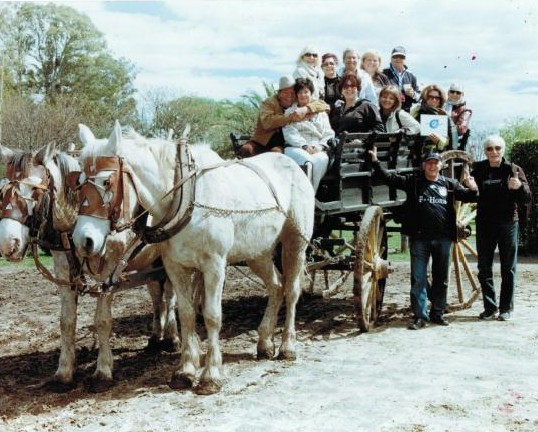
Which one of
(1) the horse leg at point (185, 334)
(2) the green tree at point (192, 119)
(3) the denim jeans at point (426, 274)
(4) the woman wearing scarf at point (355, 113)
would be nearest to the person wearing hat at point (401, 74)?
(4) the woman wearing scarf at point (355, 113)

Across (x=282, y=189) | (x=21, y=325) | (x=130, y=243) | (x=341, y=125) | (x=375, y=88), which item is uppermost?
(x=375, y=88)

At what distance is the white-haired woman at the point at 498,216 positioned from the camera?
290 inches

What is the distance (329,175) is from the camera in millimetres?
6871

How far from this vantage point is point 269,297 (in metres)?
6.25

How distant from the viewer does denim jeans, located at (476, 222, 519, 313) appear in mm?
7387

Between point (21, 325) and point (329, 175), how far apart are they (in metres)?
3.99

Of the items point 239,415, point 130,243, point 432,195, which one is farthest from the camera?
point 432,195

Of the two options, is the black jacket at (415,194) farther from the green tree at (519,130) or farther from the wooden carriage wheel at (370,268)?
the green tree at (519,130)

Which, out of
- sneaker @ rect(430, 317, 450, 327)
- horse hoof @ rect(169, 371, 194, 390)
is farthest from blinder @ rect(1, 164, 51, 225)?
sneaker @ rect(430, 317, 450, 327)

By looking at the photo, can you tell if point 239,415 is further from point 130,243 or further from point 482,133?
point 482,133

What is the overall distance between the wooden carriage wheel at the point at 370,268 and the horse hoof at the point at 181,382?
2.19 meters

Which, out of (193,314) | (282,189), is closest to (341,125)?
(282,189)

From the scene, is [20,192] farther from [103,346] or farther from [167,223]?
[103,346]

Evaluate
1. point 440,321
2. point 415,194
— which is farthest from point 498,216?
point 440,321
